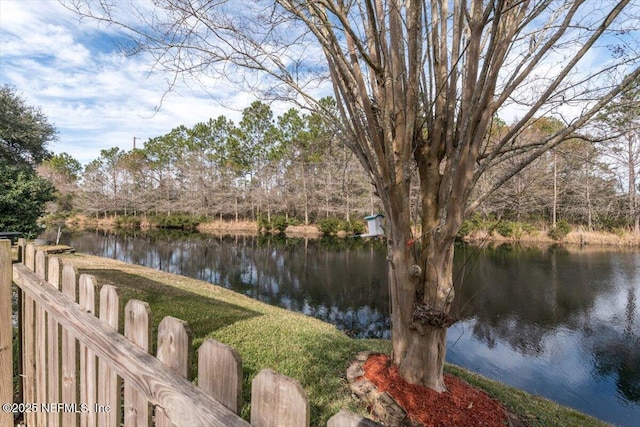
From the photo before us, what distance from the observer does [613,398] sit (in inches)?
194

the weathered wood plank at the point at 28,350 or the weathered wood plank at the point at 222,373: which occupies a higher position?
the weathered wood plank at the point at 222,373

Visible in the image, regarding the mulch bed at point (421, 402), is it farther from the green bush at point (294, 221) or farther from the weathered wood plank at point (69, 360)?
the green bush at point (294, 221)

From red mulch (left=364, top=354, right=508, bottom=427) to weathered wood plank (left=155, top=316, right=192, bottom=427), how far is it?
2.15 metres

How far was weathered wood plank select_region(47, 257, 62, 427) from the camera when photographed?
4.30 feet

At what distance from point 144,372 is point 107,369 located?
0.26 metres

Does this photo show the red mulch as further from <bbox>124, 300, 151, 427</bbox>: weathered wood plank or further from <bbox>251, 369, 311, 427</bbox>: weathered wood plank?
<bbox>251, 369, 311, 427</bbox>: weathered wood plank

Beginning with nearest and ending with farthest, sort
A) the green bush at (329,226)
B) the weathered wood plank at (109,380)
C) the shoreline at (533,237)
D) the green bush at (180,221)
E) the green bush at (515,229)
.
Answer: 1. the weathered wood plank at (109,380)
2. the shoreline at (533,237)
3. the green bush at (515,229)
4. the green bush at (329,226)
5. the green bush at (180,221)

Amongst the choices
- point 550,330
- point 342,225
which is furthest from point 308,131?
point 550,330

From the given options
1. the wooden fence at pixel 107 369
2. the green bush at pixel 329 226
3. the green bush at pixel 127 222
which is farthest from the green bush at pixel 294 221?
Answer: the wooden fence at pixel 107 369

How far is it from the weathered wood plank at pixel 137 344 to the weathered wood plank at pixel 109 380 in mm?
83

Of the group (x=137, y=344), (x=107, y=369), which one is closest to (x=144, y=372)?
(x=137, y=344)

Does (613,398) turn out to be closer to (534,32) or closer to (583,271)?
(534,32)

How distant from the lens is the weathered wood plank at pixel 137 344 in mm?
903

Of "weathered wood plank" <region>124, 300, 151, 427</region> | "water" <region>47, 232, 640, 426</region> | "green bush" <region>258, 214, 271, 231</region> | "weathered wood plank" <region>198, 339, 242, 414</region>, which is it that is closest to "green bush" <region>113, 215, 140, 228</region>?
"green bush" <region>258, 214, 271, 231</region>
